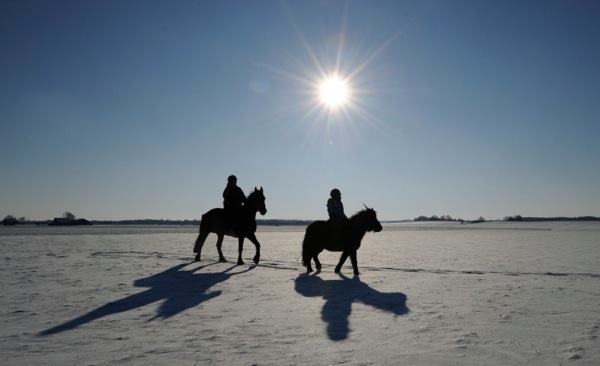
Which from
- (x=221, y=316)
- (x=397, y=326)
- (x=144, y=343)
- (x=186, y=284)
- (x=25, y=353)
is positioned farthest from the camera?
(x=186, y=284)

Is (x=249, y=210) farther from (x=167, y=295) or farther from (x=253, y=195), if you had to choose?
(x=167, y=295)

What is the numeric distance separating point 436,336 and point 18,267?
12.0m

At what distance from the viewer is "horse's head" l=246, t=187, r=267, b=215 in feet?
46.3

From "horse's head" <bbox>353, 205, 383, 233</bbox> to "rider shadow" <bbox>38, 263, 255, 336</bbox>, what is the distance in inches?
156

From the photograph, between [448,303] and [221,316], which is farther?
[448,303]

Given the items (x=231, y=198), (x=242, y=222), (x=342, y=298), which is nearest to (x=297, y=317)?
(x=342, y=298)

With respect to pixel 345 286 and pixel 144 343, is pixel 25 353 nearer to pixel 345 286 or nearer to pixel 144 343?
pixel 144 343

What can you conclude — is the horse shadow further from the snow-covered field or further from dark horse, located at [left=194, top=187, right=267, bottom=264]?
dark horse, located at [left=194, top=187, right=267, bottom=264]

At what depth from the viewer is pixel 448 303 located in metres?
7.27

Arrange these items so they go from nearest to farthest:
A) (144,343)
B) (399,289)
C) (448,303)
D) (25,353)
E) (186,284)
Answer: (25,353)
(144,343)
(448,303)
(399,289)
(186,284)

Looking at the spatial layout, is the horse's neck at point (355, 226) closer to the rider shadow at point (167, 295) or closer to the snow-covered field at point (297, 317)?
the snow-covered field at point (297, 317)

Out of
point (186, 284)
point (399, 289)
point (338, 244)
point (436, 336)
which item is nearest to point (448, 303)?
point (399, 289)

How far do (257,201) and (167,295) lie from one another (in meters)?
6.36

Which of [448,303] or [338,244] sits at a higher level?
[338,244]
